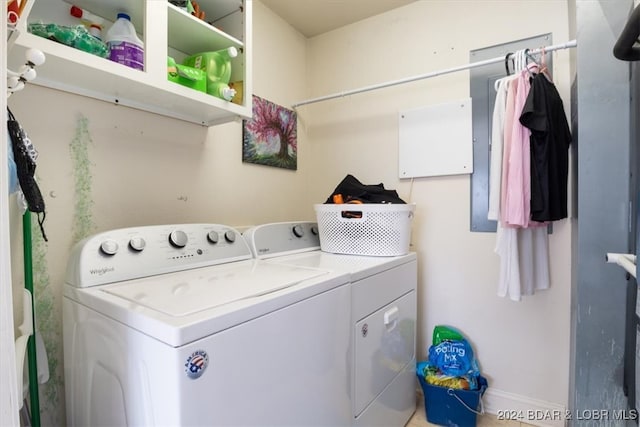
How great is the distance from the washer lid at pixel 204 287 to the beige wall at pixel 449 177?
3.74ft

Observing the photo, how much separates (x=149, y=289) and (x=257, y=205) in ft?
3.71

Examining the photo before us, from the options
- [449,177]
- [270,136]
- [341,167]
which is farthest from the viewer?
[341,167]

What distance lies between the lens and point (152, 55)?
3.54 feet

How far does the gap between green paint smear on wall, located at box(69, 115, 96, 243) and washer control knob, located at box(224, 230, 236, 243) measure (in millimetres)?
502

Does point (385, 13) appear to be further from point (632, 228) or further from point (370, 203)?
point (632, 228)

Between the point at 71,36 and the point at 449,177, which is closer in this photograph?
the point at 71,36

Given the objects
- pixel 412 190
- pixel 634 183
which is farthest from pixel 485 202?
pixel 634 183

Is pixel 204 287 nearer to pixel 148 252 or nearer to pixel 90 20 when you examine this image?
pixel 148 252

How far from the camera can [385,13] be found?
2107mm

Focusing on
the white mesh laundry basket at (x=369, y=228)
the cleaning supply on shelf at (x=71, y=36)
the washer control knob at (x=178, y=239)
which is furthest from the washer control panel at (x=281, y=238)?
the cleaning supply on shelf at (x=71, y=36)

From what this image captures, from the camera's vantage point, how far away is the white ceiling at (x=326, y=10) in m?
2.00

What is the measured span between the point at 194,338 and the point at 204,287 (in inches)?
11.1

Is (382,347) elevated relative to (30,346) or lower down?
lower down

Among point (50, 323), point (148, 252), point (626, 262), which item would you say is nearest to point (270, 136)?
point (148, 252)
